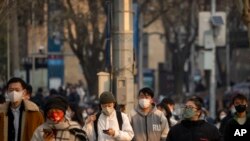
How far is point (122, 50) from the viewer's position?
1808 cm

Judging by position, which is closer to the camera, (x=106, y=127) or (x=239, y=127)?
(x=106, y=127)

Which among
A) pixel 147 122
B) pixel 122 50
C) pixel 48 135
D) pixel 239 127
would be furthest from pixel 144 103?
pixel 48 135

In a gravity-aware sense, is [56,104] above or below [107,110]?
above

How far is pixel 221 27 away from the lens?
25812 mm

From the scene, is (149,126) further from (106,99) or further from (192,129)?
(192,129)

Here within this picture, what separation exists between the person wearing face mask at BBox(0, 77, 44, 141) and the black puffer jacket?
159 centimetres

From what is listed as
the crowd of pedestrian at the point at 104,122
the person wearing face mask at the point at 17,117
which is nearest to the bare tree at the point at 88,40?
the crowd of pedestrian at the point at 104,122

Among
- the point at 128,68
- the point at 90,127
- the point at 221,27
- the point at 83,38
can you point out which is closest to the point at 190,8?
the point at 83,38

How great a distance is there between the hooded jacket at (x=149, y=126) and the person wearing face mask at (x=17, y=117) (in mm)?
2514

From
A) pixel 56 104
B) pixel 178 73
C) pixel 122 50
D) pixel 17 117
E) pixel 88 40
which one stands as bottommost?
pixel 17 117

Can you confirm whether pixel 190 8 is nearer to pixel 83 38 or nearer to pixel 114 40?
pixel 83 38

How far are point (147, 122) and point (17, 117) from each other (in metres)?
2.81

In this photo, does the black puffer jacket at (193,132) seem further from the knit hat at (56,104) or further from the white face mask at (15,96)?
the white face mask at (15,96)

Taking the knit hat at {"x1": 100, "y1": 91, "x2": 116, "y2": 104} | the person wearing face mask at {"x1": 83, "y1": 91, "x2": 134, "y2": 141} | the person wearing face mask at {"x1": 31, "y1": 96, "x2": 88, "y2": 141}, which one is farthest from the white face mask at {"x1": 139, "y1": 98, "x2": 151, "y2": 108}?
the person wearing face mask at {"x1": 31, "y1": 96, "x2": 88, "y2": 141}
